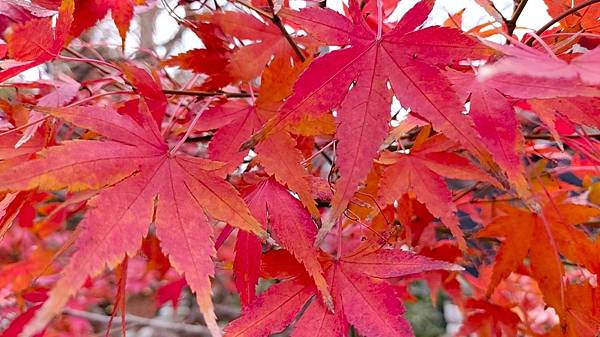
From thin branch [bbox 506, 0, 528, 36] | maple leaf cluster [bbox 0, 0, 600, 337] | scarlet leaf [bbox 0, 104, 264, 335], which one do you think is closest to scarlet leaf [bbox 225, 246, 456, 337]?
maple leaf cluster [bbox 0, 0, 600, 337]

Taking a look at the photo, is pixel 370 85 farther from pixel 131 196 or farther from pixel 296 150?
pixel 131 196

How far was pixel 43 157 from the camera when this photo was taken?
45 cm

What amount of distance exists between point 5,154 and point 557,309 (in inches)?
26.8

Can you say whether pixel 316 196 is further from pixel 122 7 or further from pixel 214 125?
pixel 122 7

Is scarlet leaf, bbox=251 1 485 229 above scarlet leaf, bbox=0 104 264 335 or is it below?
above

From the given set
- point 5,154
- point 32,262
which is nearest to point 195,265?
point 5,154

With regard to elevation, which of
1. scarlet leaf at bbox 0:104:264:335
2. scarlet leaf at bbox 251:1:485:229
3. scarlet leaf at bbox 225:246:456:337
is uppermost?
scarlet leaf at bbox 251:1:485:229

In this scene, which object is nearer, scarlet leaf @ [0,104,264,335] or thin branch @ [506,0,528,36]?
scarlet leaf @ [0,104,264,335]

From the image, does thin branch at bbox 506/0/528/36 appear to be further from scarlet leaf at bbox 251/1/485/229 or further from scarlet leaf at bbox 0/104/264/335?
scarlet leaf at bbox 0/104/264/335

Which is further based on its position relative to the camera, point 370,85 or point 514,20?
point 514,20

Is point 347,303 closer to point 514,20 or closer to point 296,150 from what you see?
point 296,150

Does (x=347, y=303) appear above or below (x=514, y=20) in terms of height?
below

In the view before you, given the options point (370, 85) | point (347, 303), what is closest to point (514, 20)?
point (370, 85)

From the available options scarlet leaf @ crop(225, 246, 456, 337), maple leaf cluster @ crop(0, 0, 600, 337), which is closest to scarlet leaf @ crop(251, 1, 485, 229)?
maple leaf cluster @ crop(0, 0, 600, 337)
